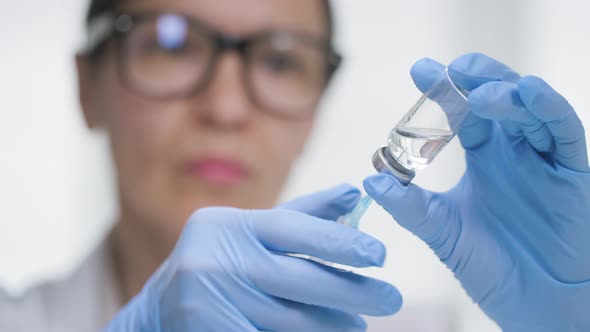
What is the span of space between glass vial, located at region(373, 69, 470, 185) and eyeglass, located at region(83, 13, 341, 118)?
28.3 inches

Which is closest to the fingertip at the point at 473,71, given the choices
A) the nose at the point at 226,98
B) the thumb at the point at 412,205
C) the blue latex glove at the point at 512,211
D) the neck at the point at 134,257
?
the blue latex glove at the point at 512,211

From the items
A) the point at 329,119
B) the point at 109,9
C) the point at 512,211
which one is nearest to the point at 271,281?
the point at 512,211

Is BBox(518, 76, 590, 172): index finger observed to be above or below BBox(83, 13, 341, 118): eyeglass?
above

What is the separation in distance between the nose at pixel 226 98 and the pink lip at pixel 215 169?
0.09 m

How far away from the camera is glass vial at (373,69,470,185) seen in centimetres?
66

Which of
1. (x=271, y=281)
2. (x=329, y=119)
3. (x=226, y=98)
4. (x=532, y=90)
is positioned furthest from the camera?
(x=329, y=119)

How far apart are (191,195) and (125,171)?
0.61ft

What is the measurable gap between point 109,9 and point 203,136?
44 centimetres

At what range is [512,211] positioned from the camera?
2.50 ft

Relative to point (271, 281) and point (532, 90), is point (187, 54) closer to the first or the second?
point (271, 281)

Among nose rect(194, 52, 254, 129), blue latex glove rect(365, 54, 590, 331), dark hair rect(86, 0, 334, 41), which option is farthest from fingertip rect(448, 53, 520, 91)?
dark hair rect(86, 0, 334, 41)

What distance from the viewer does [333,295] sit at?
72cm

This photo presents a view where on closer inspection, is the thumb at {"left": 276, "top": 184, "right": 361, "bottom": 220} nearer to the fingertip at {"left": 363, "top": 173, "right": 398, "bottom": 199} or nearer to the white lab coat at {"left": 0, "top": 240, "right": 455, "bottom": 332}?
the fingertip at {"left": 363, "top": 173, "right": 398, "bottom": 199}

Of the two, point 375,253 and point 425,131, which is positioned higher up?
point 425,131
